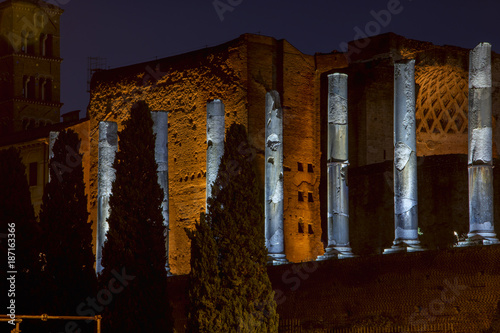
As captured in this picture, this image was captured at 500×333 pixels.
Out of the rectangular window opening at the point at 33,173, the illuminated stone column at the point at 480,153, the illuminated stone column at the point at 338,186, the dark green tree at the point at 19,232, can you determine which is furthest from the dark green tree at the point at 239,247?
the rectangular window opening at the point at 33,173

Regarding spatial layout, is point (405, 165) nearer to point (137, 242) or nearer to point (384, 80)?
point (137, 242)

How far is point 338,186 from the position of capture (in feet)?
73.3

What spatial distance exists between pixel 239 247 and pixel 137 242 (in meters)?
2.47

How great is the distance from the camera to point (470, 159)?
64.4 ft

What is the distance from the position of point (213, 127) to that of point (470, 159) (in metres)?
6.97

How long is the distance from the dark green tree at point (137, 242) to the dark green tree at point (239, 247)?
1.42 m

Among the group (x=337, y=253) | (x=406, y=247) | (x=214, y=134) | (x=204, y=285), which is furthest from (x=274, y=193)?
(x=204, y=285)

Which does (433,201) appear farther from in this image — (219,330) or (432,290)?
(219,330)

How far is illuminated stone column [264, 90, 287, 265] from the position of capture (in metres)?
23.0

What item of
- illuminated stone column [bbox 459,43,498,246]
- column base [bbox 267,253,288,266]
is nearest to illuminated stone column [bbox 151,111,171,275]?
column base [bbox 267,253,288,266]

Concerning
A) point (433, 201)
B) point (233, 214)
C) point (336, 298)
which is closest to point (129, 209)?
point (233, 214)

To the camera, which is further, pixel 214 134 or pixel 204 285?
pixel 214 134

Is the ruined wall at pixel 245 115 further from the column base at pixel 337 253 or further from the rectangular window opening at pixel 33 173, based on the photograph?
the rectangular window opening at pixel 33 173

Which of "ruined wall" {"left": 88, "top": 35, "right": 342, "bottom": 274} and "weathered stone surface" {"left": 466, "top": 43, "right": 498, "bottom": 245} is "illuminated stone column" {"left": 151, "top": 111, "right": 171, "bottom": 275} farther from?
"weathered stone surface" {"left": 466, "top": 43, "right": 498, "bottom": 245}
